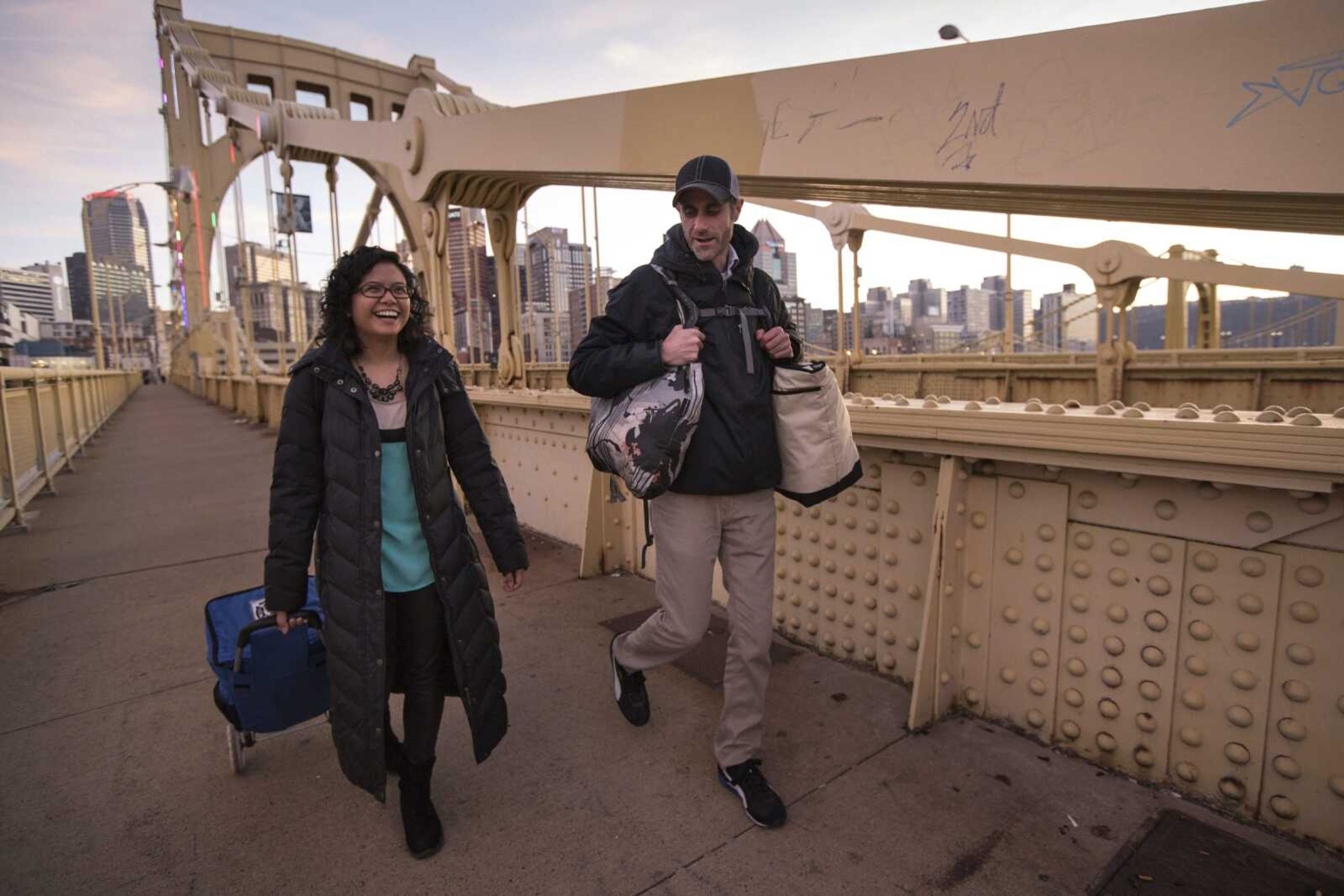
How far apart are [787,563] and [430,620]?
67.5 inches

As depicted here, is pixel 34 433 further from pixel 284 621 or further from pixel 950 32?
pixel 950 32

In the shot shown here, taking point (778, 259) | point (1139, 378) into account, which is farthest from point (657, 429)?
point (778, 259)

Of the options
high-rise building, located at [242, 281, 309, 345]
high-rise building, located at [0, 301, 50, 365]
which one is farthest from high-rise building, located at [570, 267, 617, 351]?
high-rise building, located at [242, 281, 309, 345]

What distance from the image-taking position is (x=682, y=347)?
1990 millimetres

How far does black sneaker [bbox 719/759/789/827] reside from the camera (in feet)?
6.68

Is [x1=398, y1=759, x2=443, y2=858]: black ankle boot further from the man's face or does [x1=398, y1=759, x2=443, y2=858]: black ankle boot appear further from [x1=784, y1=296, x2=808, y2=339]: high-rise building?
[x1=784, y1=296, x2=808, y2=339]: high-rise building

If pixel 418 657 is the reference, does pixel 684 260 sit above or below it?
above

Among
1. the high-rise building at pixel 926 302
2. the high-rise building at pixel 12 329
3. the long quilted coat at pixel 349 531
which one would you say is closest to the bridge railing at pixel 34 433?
the high-rise building at pixel 12 329

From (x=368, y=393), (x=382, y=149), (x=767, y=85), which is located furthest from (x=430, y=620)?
(x=382, y=149)

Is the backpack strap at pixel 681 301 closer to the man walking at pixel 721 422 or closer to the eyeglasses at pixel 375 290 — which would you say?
the man walking at pixel 721 422

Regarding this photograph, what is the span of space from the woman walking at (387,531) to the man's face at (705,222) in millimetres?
813

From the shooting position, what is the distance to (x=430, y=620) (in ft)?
6.86

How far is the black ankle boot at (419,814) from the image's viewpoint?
1.97 meters

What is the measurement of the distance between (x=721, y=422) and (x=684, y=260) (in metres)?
0.50
